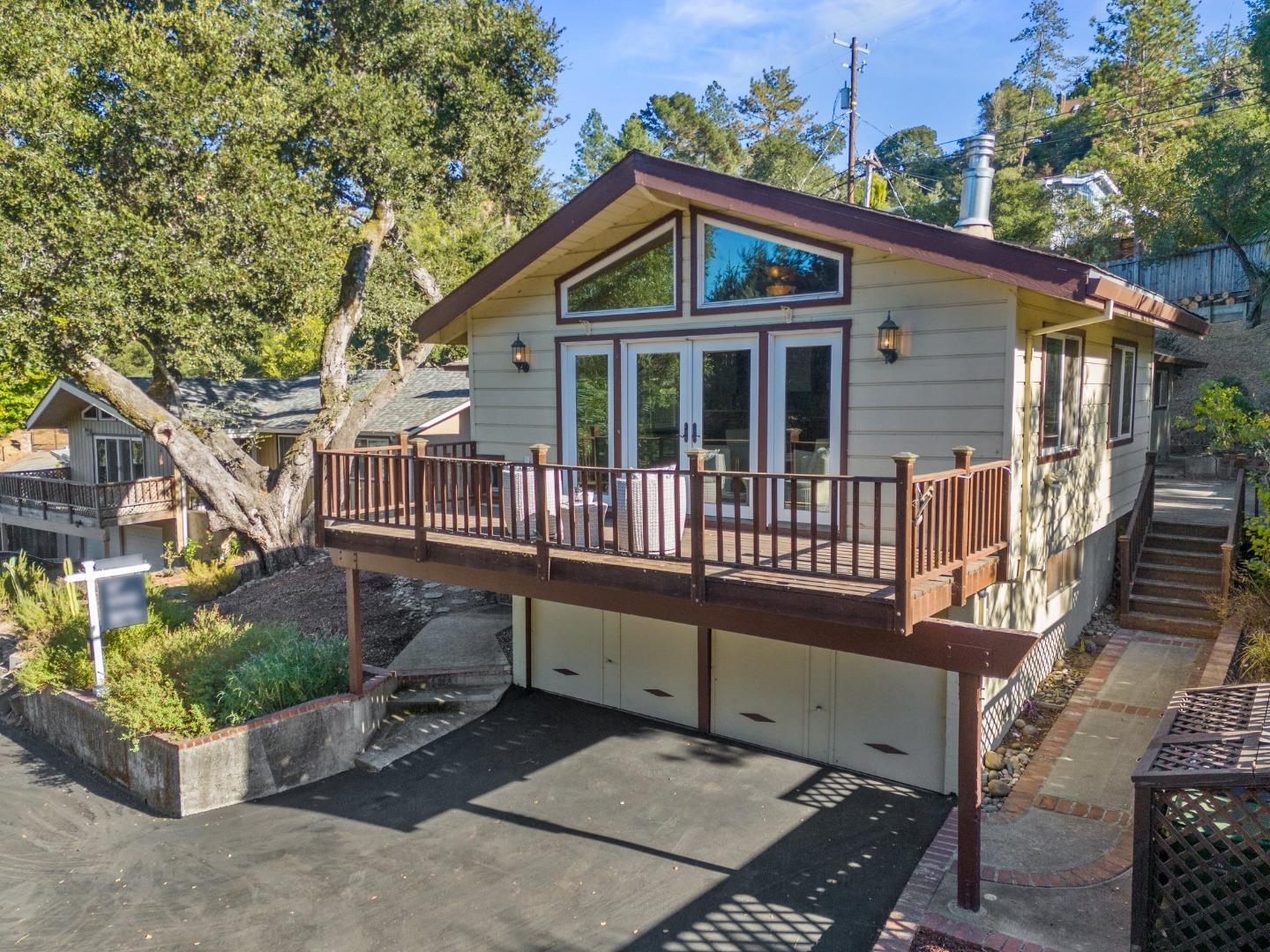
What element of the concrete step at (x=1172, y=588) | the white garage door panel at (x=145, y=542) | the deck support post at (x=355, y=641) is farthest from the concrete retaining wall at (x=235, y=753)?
the white garage door panel at (x=145, y=542)

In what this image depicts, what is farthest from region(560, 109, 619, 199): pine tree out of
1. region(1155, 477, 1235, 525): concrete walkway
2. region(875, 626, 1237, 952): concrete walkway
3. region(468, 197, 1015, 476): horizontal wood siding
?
region(875, 626, 1237, 952): concrete walkway

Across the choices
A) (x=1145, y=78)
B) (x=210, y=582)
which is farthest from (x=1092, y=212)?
(x=210, y=582)

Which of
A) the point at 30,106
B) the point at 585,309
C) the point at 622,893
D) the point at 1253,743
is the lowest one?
the point at 622,893

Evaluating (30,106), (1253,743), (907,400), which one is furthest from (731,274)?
(30,106)

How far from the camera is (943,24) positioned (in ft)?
79.9

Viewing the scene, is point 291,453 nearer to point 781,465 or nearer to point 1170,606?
point 781,465

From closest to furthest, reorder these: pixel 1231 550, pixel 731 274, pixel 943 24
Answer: pixel 731 274, pixel 1231 550, pixel 943 24

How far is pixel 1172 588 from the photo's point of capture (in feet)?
33.6

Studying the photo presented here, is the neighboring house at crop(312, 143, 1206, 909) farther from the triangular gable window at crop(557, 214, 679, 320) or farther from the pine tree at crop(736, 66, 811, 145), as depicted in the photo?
the pine tree at crop(736, 66, 811, 145)

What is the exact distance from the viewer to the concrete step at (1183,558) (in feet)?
33.8

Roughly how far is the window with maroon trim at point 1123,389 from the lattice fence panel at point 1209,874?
20.5ft

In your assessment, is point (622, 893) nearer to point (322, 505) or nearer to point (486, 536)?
point (486, 536)

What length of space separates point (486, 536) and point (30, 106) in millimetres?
10643

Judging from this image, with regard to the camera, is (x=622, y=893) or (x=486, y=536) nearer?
(x=622, y=893)
